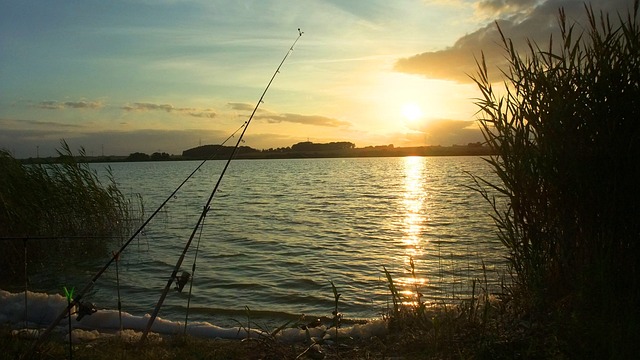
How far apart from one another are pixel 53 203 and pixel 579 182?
14268 mm

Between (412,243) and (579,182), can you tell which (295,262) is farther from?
(579,182)

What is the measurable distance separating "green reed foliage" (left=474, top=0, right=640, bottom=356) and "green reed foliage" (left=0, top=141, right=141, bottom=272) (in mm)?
11763

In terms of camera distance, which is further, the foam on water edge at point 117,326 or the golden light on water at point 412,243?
the golden light on water at point 412,243

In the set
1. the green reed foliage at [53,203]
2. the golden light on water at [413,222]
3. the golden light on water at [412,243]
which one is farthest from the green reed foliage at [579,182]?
the green reed foliage at [53,203]

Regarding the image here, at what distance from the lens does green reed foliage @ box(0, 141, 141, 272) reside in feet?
43.4

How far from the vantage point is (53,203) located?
48.6 feet

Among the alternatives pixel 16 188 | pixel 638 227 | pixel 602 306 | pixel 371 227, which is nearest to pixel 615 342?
pixel 602 306

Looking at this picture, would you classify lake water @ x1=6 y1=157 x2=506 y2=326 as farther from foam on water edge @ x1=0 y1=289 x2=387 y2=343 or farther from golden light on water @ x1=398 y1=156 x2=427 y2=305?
foam on water edge @ x1=0 y1=289 x2=387 y2=343

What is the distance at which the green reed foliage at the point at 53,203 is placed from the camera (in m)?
13.2

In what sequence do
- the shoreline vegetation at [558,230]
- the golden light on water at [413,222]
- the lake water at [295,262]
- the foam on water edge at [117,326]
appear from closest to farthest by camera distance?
the shoreline vegetation at [558,230] → the foam on water edge at [117,326] → the lake water at [295,262] → the golden light on water at [413,222]

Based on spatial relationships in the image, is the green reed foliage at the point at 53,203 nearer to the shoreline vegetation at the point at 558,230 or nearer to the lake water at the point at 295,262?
the lake water at the point at 295,262

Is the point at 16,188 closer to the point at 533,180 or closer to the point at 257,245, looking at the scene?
the point at 257,245

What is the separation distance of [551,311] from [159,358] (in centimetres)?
425

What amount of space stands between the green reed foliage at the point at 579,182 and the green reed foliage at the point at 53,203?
38.6ft
